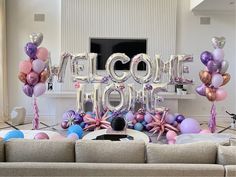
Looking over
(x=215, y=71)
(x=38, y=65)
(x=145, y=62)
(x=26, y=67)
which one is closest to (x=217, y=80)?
(x=215, y=71)

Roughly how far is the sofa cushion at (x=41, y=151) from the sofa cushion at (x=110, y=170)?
101 millimetres

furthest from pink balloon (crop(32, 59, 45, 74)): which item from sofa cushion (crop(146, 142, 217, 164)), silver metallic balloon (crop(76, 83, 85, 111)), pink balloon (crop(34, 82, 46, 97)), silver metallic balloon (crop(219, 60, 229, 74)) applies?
sofa cushion (crop(146, 142, 217, 164))

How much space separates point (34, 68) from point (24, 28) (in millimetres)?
2416

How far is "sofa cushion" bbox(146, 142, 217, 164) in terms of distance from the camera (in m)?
2.25

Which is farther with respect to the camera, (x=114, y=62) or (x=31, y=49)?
(x=114, y=62)

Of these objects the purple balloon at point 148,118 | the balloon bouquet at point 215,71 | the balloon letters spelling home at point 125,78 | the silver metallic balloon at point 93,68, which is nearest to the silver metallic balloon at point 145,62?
the balloon letters spelling home at point 125,78

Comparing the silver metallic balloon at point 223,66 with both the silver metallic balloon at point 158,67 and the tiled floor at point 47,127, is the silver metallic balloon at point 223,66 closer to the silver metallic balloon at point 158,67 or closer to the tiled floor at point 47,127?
the silver metallic balloon at point 158,67

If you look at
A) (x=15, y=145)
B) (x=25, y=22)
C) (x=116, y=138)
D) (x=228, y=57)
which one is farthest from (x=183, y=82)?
(x=25, y=22)

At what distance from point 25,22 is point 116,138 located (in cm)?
422

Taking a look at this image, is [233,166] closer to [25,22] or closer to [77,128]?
[77,128]

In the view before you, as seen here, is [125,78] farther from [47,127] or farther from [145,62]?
[47,127]

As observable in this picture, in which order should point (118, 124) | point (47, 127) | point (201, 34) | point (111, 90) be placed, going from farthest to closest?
1. point (201, 34)
2. point (47, 127)
3. point (111, 90)
4. point (118, 124)

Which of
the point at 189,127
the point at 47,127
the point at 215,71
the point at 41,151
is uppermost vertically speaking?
the point at 215,71

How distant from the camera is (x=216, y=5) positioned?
6.39m
